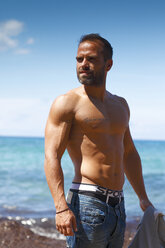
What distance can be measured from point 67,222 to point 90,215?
236mm

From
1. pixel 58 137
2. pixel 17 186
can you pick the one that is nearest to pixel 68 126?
pixel 58 137

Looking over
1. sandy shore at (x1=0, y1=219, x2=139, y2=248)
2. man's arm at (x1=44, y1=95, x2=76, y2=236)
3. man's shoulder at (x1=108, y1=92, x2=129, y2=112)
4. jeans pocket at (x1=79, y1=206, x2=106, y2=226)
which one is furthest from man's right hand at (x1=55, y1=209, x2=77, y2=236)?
sandy shore at (x1=0, y1=219, x2=139, y2=248)

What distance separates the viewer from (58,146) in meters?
2.64

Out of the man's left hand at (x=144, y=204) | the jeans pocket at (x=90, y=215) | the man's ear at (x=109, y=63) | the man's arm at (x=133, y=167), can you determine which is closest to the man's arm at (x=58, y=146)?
the jeans pocket at (x=90, y=215)

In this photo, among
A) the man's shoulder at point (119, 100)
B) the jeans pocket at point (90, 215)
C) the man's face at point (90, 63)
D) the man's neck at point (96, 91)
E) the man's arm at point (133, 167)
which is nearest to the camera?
the jeans pocket at point (90, 215)

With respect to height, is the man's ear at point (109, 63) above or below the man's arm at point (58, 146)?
above

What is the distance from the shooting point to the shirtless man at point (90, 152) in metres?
2.62

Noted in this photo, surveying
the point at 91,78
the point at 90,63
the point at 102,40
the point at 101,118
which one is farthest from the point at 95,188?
the point at 102,40

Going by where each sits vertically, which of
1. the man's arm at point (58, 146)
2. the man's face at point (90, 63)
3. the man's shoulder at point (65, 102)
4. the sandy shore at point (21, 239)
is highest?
the man's face at point (90, 63)

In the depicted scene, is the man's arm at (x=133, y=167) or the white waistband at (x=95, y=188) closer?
the white waistband at (x=95, y=188)

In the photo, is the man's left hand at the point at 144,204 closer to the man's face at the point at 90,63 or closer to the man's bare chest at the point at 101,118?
the man's bare chest at the point at 101,118

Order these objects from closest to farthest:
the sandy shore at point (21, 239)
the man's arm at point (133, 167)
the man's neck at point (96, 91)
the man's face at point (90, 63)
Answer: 1. the man's face at point (90, 63)
2. the man's neck at point (96, 91)
3. the man's arm at point (133, 167)
4. the sandy shore at point (21, 239)

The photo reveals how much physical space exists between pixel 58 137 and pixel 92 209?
0.58 m

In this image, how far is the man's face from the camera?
108 inches
